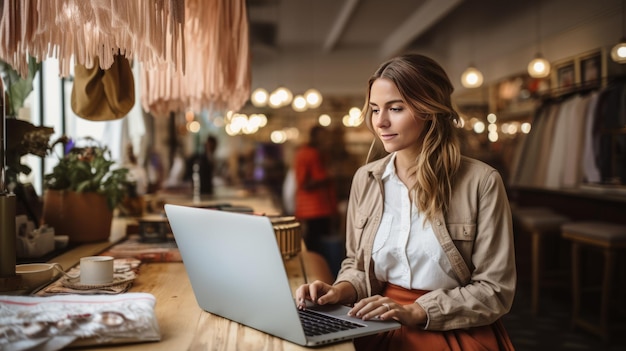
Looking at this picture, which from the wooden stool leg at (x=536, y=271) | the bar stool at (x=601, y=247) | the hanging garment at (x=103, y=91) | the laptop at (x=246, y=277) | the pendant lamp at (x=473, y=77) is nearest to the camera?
the laptop at (x=246, y=277)

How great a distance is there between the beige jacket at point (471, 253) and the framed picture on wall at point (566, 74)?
19.0 feet

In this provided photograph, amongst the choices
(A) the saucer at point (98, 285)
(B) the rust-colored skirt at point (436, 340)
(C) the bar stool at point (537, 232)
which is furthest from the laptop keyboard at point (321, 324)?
(C) the bar stool at point (537, 232)

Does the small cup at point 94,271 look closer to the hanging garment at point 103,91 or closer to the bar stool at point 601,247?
the hanging garment at point 103,91

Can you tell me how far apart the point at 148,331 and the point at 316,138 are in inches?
Answer: 201

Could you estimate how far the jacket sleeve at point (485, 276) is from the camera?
1560mm

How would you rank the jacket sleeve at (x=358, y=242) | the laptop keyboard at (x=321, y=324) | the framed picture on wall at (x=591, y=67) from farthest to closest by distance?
the framed picture on wall at (x=591, y=67), the jacket sleeve at (x=358, y=242), the laptop keyboard at (x=321, y=324)

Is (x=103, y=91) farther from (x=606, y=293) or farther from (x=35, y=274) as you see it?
(x=606, y=293)

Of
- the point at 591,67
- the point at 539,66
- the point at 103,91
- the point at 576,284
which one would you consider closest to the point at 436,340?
the point at 103,91

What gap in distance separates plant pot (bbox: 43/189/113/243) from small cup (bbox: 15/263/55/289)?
77 cm

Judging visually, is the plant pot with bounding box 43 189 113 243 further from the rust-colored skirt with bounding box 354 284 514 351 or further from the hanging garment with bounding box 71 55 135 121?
the rust-colored skirt with bounding box 354 284 514 351


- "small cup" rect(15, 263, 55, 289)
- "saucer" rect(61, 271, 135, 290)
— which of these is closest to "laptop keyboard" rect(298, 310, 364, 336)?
"saucer" rect(61, 271, 135, 290)

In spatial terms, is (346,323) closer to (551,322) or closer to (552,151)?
(551,322)

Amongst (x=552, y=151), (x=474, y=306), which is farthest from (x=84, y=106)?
(x=552, y=151)

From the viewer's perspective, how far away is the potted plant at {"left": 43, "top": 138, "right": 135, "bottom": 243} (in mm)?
2529
